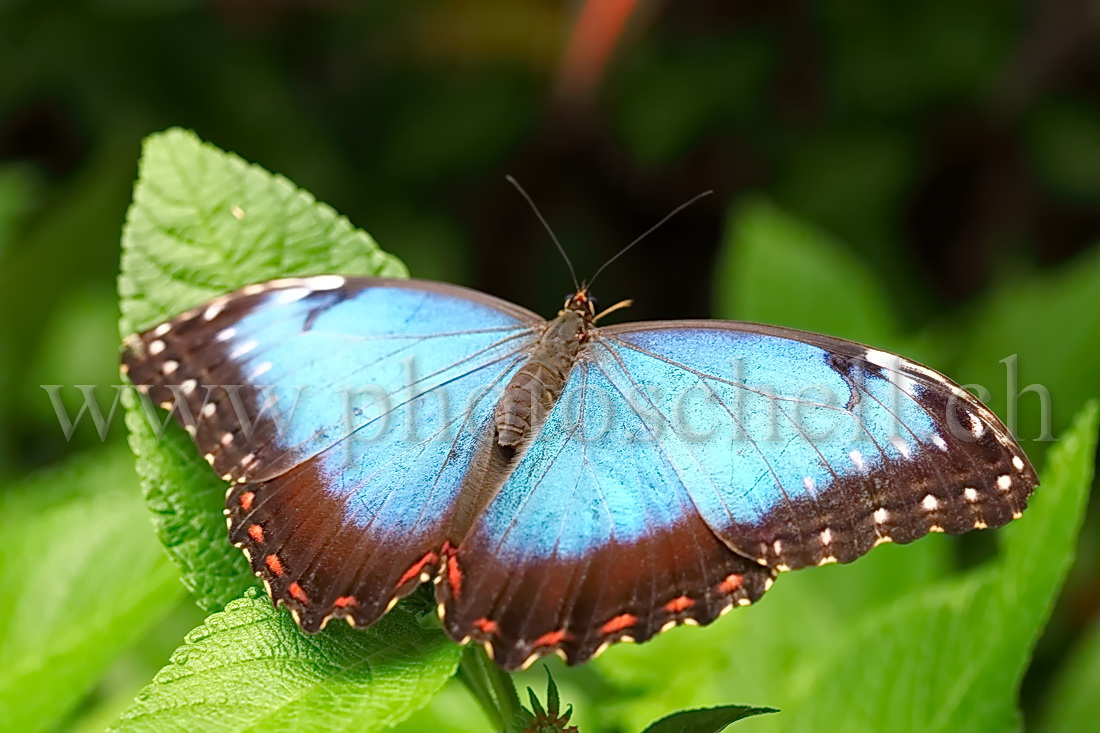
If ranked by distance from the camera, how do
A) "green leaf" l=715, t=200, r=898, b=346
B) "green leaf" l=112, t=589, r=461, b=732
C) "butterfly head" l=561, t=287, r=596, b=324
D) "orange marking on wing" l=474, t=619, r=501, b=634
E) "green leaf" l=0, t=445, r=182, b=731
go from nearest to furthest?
"green leaf" l=112, t=589, r=461, b=732, "orange marking on wing" l=474, t=619, r=501, b=634, "green leaf" l=0, t=445, r=182, b=731, "butterfly head" l=561, t=287, r=596, b=324, "green leaf" l=715, t=200, r=898, b=346

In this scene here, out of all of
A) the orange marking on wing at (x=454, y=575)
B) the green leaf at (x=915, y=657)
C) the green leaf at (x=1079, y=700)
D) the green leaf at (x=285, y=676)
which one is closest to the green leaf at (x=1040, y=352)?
the green leaf at (x=1079, y=700)

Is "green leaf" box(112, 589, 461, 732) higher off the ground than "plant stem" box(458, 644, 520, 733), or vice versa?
"green leaf" box(112, 589, 461, 732)

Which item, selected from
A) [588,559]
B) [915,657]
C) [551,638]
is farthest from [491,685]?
[915,657]

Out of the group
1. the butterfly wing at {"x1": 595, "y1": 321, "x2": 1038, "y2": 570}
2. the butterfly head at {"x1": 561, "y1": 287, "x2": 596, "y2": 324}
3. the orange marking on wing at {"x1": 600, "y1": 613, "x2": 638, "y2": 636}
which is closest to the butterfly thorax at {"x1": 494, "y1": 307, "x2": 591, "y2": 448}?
the butterfly head at {"x1": 561, "y1": 287, "x2": 596, "y2": 324}

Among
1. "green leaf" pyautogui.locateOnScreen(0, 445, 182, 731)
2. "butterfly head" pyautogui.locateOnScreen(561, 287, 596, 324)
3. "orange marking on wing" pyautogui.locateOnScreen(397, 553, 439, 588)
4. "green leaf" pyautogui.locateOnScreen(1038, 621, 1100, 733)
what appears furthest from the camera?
"green leaf" pyautogui.locateOnScreen(1038, 621, 1100, 733)

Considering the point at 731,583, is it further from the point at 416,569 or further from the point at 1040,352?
the point at 1040,352

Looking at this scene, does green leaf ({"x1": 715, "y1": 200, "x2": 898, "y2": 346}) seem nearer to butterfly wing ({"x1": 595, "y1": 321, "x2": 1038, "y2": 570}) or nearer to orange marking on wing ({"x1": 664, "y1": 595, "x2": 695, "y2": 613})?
butterfly wing ({"x1": 595, "y1": 321, "x2": 1038, "y2": 570})
